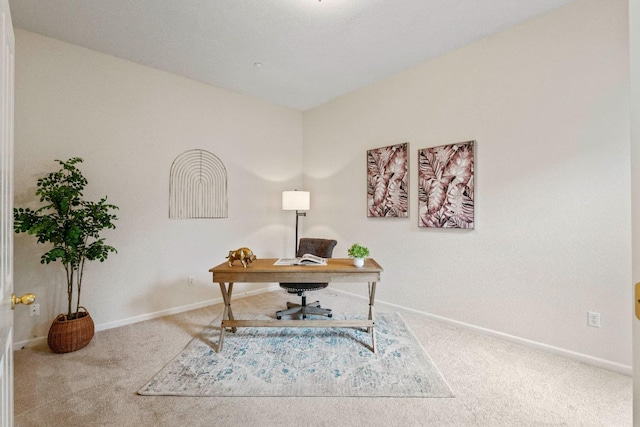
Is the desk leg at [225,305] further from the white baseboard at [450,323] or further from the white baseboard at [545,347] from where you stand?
the white baseboard at [545,347]

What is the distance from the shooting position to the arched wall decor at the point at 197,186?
11.2 ft

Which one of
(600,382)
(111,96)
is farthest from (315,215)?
(600,382)

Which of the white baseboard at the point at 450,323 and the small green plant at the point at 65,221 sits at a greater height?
the small green plant at the point at 65,221

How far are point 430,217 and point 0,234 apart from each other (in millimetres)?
3122

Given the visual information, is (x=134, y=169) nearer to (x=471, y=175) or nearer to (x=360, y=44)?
(x=360, y=44)

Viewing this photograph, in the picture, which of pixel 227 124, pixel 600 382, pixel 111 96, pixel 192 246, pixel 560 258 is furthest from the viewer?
pixel 227 124

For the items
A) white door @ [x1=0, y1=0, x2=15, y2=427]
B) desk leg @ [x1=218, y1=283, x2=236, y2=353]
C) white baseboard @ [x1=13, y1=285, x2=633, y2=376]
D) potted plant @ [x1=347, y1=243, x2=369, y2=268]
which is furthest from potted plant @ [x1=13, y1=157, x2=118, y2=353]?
potted plant @ [x1=347, y1=243, x2=369, y2=268]

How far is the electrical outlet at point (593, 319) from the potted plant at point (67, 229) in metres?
4.02

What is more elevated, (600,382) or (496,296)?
(496,296)

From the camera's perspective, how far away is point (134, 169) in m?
3.11

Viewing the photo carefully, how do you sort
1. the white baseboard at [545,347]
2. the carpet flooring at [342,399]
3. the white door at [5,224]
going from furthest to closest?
the white baseboard at [545,347], the carpet flooring at [342,399], the white door at [5,224]

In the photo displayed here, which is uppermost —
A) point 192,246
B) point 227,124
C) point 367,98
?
point 367,98

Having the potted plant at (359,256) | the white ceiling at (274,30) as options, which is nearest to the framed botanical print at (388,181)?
the white ceiling at (274,30)

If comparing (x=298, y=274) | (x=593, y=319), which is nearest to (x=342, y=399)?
(x=298, y=274)
